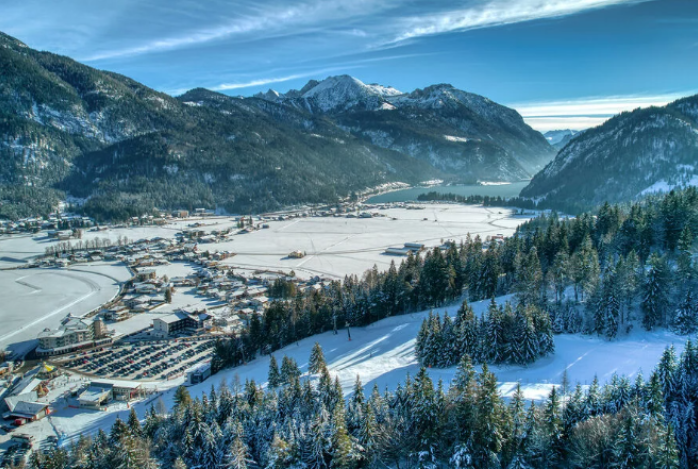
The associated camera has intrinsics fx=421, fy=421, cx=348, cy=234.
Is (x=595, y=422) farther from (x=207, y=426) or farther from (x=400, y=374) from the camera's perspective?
(x=207, y=426)

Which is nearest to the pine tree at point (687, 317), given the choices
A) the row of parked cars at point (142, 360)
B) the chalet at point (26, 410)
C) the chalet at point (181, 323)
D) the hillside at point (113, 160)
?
the row of parked cars at point (142, 360)

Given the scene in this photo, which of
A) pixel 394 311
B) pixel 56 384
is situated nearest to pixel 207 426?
pixel 56 384

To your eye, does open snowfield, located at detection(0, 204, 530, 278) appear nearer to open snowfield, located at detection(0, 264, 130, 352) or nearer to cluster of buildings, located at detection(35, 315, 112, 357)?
open snowfield, located at detection(0, 264, 130, 352)

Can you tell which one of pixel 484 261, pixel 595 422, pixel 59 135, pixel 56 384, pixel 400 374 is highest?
pixel 59 135

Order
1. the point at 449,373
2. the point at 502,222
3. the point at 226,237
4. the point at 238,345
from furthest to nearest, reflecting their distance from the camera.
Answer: the point at 502,222 → the point at 226,237 → the point at 238,345 → the point at 449,373

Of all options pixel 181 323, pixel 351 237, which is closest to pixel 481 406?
pixel 181 323

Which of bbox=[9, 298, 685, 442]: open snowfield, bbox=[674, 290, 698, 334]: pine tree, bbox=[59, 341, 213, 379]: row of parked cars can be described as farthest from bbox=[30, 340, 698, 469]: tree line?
bbox=[59, 341, 213, 379]: row of parked cars
